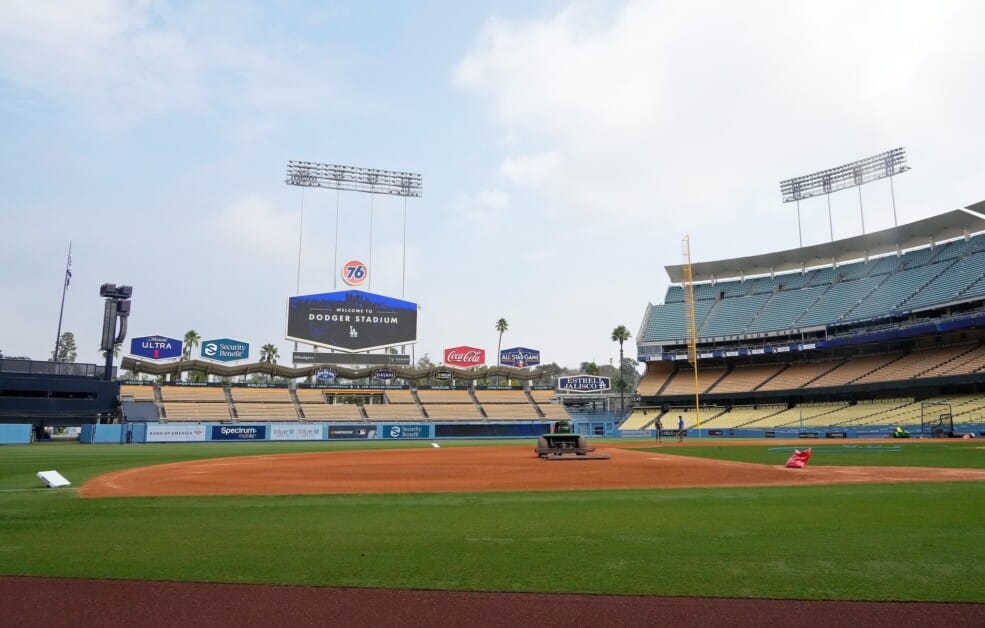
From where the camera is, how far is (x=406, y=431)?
64312 mm

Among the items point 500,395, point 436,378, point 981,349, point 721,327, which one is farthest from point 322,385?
point 981,349

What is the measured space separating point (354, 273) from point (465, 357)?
62.9ft

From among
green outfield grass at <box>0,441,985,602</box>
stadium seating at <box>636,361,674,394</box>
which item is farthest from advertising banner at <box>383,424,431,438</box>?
green outfield grass at <box>0,441,985,602</box>

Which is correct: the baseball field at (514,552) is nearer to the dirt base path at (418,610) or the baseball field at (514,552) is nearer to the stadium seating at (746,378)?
the dirt base path at (418,610)

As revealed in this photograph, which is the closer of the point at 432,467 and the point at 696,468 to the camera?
the point at 696,468

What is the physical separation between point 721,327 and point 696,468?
57.8m

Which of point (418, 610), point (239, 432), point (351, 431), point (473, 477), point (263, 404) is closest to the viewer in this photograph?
point (418, 610)

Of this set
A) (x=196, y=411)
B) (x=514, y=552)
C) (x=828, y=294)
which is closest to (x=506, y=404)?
(x=196, y=411)

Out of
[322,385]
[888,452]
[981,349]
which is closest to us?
[888,452]

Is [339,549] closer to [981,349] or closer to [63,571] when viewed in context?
[63,571]

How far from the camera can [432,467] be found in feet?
77.7

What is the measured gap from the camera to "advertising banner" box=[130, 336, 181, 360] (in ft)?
221

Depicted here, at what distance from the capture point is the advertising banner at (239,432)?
184ft

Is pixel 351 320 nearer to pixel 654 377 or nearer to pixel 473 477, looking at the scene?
pixel 654 377
